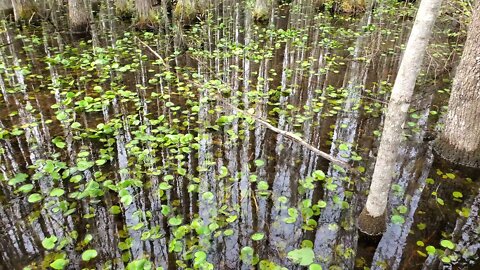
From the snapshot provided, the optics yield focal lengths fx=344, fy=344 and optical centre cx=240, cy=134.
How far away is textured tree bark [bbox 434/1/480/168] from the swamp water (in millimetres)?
219

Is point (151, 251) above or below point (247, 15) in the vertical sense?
below

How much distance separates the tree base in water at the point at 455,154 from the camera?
411 centimetres

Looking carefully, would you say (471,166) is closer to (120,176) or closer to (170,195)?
(170,195)

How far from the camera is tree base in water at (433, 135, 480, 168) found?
4.11m

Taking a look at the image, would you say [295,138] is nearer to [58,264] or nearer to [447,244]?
[447,244]

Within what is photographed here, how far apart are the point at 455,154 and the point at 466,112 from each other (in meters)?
0.55

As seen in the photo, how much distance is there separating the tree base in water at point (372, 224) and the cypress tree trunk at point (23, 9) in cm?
1109

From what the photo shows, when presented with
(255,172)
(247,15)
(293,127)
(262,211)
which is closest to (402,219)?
(262,211)

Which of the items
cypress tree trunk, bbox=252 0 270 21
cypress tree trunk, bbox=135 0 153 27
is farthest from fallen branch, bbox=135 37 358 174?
cypress tree trunk, bbox=252 0 270 21

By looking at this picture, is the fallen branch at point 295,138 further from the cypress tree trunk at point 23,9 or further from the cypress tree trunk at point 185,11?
the cypress tree trunk at point 23,9

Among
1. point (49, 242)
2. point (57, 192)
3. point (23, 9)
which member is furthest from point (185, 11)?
point (49, 242)

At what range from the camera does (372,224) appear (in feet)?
10.4

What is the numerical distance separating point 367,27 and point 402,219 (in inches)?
331

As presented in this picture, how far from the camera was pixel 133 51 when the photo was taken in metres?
8.02
